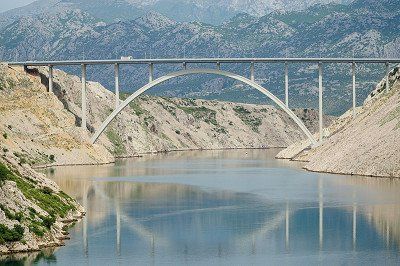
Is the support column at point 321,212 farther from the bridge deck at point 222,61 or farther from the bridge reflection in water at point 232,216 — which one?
the bridge deck at point 222,61

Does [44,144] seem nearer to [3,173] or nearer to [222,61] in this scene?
[222,61]

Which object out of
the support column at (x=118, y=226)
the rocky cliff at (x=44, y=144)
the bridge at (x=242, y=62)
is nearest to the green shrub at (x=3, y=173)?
the rocky cliff at (x=44, y=144)

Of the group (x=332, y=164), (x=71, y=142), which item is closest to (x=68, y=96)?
(x=71, y=142)

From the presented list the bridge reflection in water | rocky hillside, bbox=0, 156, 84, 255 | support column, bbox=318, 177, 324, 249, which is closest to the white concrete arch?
the bridge reflection in water

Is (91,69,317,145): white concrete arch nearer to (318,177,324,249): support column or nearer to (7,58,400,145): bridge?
(7,58,400,145): bridge

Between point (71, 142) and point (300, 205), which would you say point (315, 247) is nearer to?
point (300, 205)

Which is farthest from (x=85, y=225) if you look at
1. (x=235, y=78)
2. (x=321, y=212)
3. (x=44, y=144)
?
(x=235, y=78)
